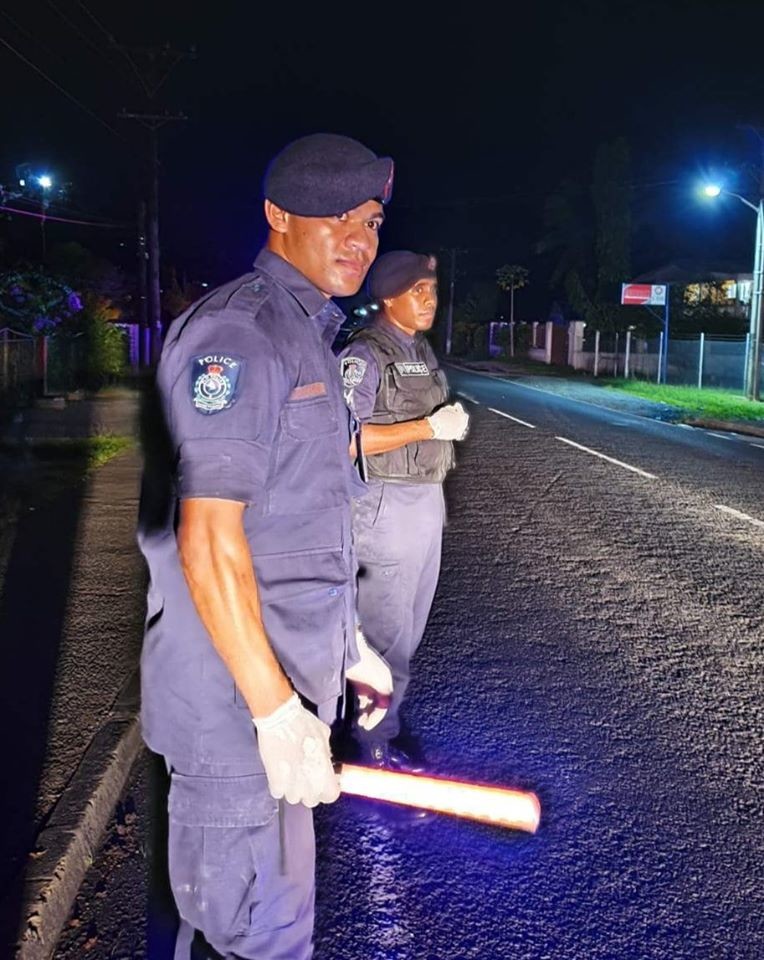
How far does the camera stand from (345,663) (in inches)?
79.5

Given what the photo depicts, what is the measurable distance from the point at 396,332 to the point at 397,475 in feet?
1.97

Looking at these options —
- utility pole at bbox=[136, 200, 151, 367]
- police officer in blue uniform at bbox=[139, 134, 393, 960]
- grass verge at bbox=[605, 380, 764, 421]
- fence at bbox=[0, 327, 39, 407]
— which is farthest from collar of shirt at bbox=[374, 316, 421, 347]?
utility pole at bbox=[136, 200, 151, 367]

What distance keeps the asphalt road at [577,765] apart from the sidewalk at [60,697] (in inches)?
6.4

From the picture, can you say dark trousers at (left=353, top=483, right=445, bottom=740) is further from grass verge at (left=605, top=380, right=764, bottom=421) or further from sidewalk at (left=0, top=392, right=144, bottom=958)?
grass verge at (left=605, top=380, right=764, bottom=421)

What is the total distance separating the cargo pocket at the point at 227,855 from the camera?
1839mm

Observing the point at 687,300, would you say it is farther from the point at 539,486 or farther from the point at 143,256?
the point at 539,486

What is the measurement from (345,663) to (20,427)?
13.0m

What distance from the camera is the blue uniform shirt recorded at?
1676 mm

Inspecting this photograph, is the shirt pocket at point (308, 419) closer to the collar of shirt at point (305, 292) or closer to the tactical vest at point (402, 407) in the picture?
the collar of shirt at point (305, 292)

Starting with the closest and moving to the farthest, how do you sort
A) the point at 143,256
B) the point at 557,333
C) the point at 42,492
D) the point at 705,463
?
the point at 42,492
the point at 705,463
the point at 143,256
the point at 557,333

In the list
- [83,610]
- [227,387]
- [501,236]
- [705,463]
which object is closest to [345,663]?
[227,387]

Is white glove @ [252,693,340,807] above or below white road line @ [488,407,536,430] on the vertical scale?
above

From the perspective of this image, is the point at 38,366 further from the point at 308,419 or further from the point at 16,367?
the point at 308,419

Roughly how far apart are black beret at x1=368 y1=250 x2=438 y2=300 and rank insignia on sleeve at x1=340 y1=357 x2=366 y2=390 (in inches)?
17.6
